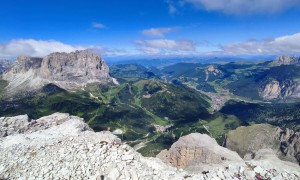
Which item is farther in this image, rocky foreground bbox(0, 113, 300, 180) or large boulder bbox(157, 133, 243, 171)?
large boulder bbox(157, 133, 243, 171)

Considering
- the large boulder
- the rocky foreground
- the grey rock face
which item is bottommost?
the large boulder

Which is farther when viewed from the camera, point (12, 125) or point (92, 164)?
point (12, 125)

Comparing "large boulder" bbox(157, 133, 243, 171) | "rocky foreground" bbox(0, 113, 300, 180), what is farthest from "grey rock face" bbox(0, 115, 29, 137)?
"large boulder" bbox(157, 133, 243, 171)

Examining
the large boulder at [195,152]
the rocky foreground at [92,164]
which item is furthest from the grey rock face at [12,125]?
the large boulder at [195,152]

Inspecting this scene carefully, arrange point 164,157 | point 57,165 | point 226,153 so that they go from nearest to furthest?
point 57,165 < point 226,153 < point 164,157

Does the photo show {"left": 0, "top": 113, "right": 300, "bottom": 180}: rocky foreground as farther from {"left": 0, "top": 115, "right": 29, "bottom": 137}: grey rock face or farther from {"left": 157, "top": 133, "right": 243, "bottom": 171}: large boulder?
{"left": 157, "top": 133, "right": 243, "bottom": 171}: large boulder

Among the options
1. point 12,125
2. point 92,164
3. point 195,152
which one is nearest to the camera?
point 92,164

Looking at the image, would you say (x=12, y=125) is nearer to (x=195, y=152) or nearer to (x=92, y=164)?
(x=92, y=164)

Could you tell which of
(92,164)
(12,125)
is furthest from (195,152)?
(12,125)

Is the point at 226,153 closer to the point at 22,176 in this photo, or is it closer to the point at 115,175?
the point at 115,175

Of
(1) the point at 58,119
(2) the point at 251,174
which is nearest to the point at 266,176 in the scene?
(2) the point at 251,174

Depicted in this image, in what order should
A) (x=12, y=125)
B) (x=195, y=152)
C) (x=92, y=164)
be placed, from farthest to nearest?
(x=12, y=125) < (x=195, y=152) < (x=92, y=164)
